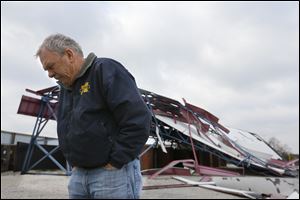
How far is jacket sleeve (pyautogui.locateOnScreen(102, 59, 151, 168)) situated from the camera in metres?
1.10

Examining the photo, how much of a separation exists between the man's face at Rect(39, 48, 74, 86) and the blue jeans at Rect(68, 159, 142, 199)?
392 mm

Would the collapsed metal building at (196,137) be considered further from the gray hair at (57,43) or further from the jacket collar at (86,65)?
the gray hair at (57,43)

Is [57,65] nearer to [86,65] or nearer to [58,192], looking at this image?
[86,65]

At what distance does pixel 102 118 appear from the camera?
1.08 meters

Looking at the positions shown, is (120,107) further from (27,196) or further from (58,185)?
(58,185)

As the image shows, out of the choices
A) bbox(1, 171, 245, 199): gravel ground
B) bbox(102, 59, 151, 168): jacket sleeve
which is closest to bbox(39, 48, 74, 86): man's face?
bbox(102, 59, 151, 168): jacket sleeve

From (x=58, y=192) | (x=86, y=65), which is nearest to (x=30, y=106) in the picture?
(x=86, y=65)

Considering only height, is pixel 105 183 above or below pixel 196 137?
below

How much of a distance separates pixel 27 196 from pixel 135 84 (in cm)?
430

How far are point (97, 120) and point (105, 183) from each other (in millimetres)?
254

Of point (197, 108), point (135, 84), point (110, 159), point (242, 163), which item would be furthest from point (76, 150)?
point (242, 163)

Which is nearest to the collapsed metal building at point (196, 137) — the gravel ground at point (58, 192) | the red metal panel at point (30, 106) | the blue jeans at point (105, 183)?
the blue jeans at point (105, 183)

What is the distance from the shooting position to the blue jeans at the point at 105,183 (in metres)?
1.08

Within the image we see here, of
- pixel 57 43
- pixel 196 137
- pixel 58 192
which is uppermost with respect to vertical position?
pixel 57 43
